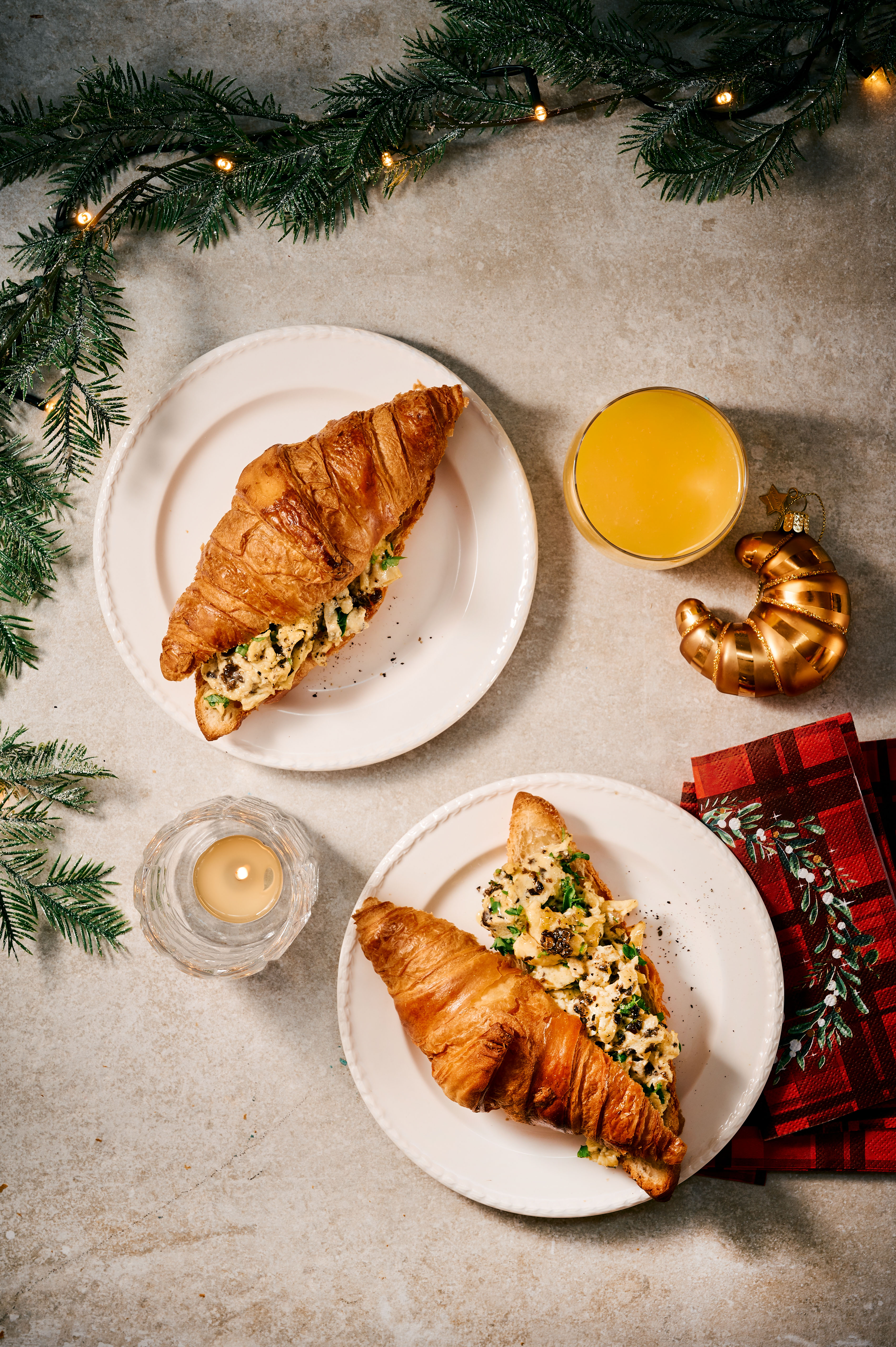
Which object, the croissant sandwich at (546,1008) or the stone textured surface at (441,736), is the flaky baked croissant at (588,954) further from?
the stone textured surface at (441,736)

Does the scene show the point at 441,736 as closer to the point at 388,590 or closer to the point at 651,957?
the point at 388,590

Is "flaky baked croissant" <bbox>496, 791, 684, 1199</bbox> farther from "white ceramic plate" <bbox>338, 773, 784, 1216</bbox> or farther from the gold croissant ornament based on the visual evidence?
the gold croissant ornament

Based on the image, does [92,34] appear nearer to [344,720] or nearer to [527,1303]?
[344,720]

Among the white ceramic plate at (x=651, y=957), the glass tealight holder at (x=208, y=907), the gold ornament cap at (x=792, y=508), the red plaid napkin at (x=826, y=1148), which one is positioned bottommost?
the red plaid napkin at (x=826, y=1148)

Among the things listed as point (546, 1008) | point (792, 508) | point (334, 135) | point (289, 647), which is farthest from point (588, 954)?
point (334, 135)

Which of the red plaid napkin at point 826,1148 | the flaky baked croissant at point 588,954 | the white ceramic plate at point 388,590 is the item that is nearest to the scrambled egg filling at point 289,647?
the white ceramic plate at point 388,590

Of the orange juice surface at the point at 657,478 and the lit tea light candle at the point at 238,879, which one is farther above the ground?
the orange juice surface at the point at 657,478
